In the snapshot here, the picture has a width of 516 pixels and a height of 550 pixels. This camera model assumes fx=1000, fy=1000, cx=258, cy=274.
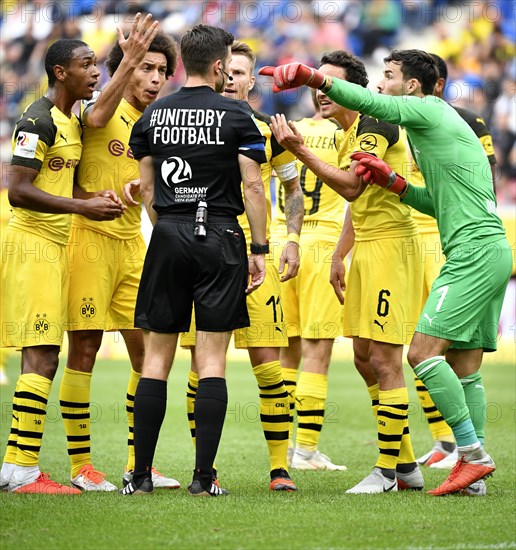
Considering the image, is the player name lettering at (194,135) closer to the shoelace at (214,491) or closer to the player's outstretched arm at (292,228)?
the player's outstretched arm at (292,228)

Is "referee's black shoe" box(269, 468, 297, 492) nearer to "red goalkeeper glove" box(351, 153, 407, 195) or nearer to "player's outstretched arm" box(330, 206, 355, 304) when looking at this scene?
"player's outstretched arm" box(330, 206, 355, 304)

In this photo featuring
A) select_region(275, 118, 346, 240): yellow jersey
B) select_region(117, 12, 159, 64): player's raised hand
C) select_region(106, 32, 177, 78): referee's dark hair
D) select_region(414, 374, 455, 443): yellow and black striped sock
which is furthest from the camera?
select_region(275, 118, 346, 240): yellow jersey

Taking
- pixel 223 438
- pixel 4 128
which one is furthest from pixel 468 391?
pixel 4 128

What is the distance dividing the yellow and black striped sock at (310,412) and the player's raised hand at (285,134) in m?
2.23

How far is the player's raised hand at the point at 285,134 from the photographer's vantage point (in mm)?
5883

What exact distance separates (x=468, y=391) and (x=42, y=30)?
20365mm

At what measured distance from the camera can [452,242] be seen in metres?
5.69

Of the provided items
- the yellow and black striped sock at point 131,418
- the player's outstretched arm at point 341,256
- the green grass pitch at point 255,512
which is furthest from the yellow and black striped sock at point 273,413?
the player's outstretched arm at point 341,256

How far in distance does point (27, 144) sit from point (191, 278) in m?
1.27

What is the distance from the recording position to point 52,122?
5.91m

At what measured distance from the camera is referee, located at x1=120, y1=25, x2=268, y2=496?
540 centimetres

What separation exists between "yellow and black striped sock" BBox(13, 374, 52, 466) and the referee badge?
504mm

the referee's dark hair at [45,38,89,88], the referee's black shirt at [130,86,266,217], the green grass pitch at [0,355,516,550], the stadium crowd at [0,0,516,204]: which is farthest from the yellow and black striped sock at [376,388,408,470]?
the stadium crowd at [0,0,516,204]

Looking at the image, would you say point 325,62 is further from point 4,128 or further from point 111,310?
point 4,128
